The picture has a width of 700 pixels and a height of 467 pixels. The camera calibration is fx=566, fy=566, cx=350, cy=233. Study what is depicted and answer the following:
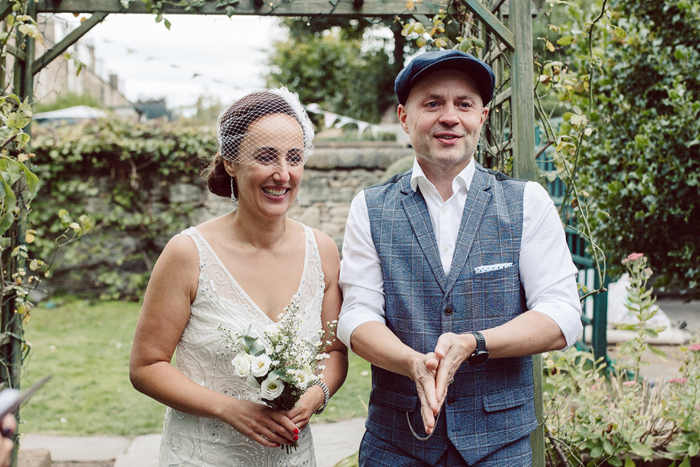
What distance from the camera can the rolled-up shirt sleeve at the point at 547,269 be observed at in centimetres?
162

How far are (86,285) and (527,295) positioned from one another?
7.70 meters

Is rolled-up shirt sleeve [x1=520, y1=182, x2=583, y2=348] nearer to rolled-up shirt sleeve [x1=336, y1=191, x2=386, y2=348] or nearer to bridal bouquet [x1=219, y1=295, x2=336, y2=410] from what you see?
rolled-up shirt sleeve [x1=336, y1=191, x2=386, y2=348]

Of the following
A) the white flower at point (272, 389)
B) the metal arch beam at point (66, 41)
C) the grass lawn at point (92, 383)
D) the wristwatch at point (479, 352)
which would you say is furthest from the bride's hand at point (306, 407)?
the metal arch beam at point (66, 41)

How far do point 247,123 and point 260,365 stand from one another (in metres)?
0.82

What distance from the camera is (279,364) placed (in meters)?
1.58

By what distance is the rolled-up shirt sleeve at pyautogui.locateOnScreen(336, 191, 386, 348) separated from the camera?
1.73 m

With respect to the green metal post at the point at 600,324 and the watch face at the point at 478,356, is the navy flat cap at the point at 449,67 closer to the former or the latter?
the watch face at the point at 478,356

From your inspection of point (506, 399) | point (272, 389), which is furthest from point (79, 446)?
point (506, 399)

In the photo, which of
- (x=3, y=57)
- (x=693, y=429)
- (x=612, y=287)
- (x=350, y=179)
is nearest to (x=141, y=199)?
(x=350, y=179)

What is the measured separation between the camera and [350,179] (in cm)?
814

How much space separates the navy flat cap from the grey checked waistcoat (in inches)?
13.5

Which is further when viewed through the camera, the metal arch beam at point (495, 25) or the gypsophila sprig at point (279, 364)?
the metal arch beam at point (495, 25)

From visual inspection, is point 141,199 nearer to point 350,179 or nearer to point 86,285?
point 86,285

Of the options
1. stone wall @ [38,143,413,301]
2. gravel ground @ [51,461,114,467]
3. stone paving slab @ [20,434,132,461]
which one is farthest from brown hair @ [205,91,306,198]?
stone wall @ [38,143,413,301]
